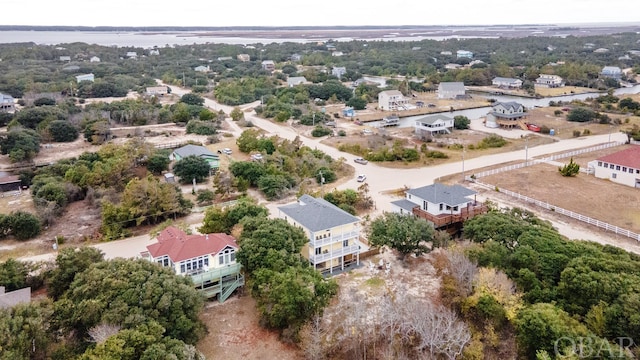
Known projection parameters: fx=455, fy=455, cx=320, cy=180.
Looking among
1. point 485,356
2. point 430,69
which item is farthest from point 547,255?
point 430,69

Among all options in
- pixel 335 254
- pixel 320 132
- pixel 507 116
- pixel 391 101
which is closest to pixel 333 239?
pixel 335 254

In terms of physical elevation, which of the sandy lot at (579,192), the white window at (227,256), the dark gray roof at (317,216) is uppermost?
the dark gray roof at (317,216)

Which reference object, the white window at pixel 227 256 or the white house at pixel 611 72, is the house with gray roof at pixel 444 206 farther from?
the white house at pixel 611 72

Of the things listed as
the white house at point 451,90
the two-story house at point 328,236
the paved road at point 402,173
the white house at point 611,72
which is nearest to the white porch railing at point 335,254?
the two-story house at point 328,236

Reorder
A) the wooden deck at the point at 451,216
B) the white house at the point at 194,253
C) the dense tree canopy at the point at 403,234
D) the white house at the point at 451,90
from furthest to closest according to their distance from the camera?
1. the white house at the point at 451,90
2. the wooden deck at the point at 451,216
3. the dense tree canopy at the point at 403,234
4. the white house at the point at 194,253

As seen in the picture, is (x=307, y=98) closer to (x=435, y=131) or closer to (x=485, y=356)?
(x=435, y=131)

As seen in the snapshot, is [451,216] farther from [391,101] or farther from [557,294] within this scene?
[391,101]
